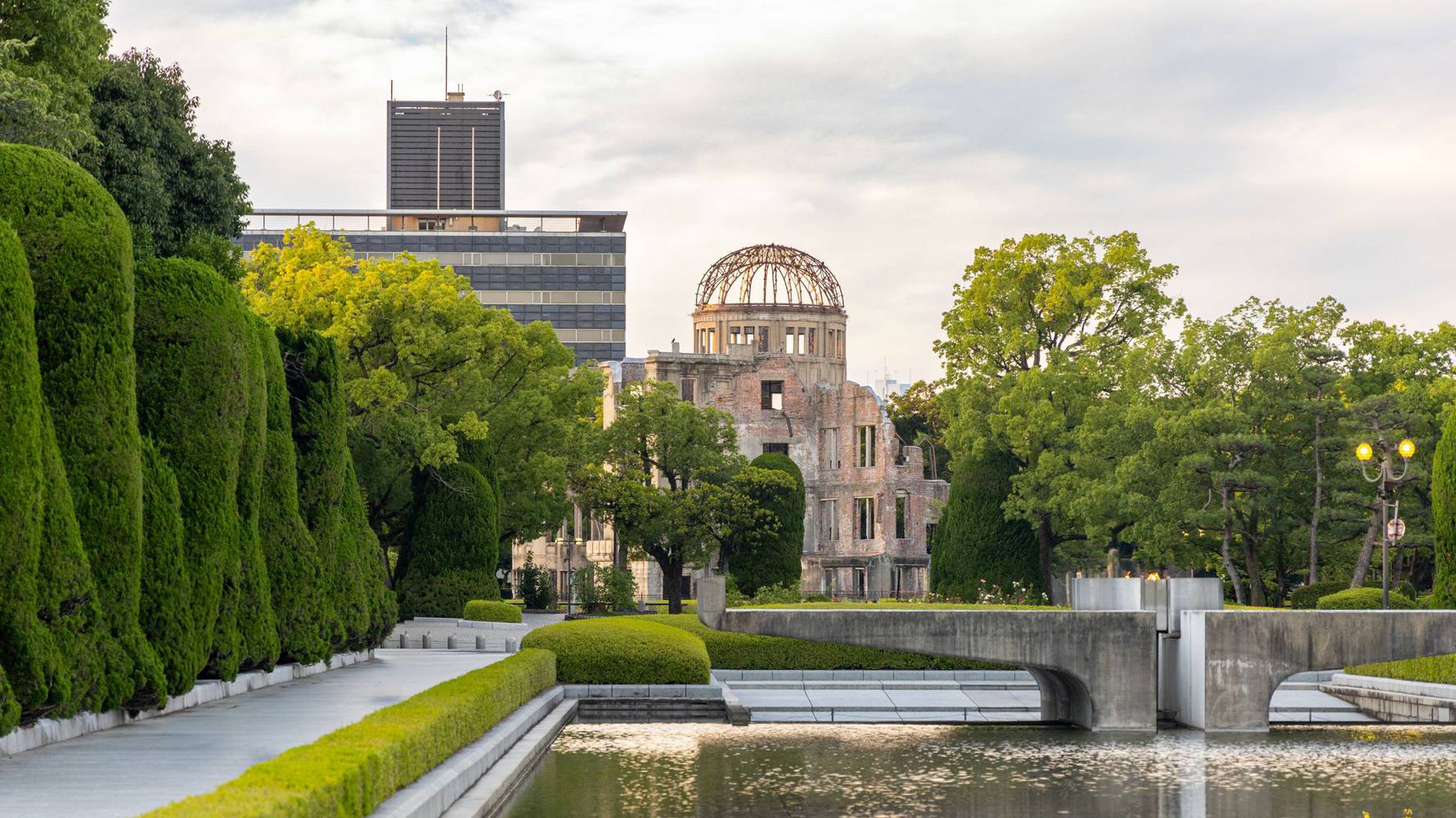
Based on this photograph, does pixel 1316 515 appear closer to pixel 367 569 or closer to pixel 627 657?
pixel 627 657

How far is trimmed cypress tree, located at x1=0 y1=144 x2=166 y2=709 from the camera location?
1744cm

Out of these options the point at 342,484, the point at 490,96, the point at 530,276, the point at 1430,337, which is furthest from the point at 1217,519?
the point at 490,96

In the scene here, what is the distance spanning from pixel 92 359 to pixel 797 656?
51.8 ft

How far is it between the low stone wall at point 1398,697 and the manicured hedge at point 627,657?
1068 cm

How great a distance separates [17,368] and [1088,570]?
155 ft

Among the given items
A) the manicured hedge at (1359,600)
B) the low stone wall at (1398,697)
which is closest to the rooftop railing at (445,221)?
the manicured hedge at (1359,600)

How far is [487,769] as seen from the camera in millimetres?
16922

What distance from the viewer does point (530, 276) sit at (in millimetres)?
113312

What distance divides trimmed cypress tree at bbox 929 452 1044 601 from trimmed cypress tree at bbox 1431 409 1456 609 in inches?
938

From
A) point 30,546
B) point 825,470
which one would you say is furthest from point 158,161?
point 825,470

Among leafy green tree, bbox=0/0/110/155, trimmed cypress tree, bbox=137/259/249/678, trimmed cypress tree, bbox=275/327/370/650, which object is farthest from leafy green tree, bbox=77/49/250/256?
trimmed cypress tree, bbox=137/259/249/678

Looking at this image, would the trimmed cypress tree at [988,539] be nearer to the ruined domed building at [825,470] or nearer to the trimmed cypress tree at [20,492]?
the ruined domed building at [825,470]

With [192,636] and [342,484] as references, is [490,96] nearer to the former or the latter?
[342,484]

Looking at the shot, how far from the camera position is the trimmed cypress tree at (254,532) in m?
23.2
